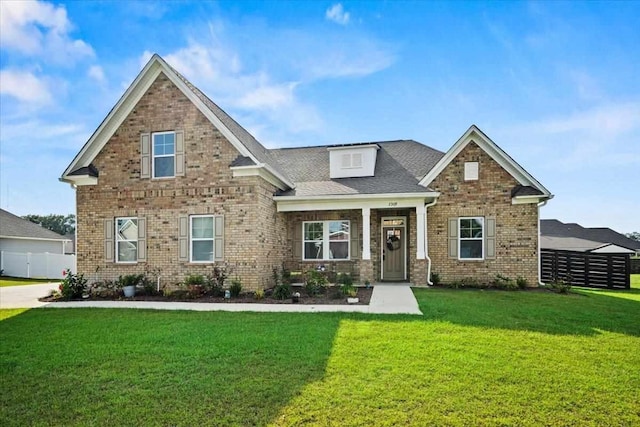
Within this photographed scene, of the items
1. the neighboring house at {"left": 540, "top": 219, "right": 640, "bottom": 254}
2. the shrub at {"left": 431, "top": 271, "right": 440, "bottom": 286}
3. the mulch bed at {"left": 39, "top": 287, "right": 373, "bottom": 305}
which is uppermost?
the neighboring house at {"left": 540, "top": 219, "right": 640, "bottom": 254}

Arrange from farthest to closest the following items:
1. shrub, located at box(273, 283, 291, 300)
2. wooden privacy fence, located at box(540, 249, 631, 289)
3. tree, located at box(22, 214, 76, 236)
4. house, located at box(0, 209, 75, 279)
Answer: tree, located at box(22, 214, 76, 236) < house, located at box(0, 209, 75, 279) < wooden privacy fence, located at box(540, 249, 631, 289) < shrub, located at box(273, 283, 291, 300)

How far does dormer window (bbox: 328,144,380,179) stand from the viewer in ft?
49.3

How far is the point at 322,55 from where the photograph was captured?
37.4ft

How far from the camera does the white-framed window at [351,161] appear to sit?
1513 cm

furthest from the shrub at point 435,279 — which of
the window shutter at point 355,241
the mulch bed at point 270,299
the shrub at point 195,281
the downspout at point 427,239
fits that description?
the shrub at point 195,281

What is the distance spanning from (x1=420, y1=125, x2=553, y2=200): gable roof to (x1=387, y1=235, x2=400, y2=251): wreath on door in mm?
2367

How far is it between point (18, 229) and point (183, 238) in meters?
20.6

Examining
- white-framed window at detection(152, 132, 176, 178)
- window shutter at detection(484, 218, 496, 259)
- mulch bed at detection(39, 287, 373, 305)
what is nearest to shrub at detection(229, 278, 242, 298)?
mulch bed at detection(39, 287, 373, 305)

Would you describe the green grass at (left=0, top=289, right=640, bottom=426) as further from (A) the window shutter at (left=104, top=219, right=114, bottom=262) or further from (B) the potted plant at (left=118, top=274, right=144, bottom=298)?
(A) the window shutter at (left=104, top=219, right=114, bottom=262)

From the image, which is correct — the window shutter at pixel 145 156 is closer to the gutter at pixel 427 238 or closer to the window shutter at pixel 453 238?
the gutter at pixel 427 238

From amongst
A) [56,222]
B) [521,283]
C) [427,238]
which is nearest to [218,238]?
[427,238]

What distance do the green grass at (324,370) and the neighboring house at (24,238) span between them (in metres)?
21.0

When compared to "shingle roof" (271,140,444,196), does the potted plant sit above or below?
below

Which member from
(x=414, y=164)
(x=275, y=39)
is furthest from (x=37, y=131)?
(x=414, y=164)
